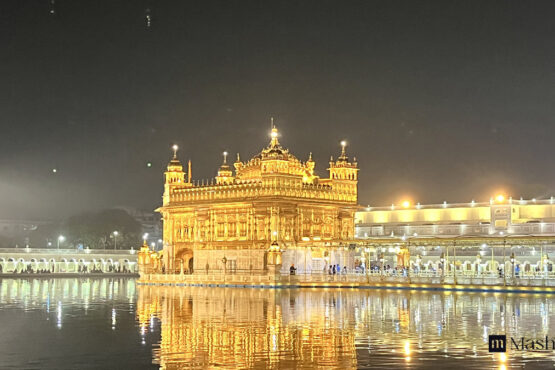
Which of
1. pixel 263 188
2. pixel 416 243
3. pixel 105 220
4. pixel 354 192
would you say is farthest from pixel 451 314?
pixel 105 220

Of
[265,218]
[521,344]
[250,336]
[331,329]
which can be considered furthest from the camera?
[265,218]

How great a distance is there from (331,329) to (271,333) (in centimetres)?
227

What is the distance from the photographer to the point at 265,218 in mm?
69125

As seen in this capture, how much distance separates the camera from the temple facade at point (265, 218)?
226ft

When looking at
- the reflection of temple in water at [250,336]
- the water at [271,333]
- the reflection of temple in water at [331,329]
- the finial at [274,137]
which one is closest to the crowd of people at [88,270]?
the finial at [274,137]

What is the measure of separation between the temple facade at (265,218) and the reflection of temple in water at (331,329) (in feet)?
75.3

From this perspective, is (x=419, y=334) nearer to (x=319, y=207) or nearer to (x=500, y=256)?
(x=319, y=207)

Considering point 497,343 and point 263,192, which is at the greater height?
point 263,192

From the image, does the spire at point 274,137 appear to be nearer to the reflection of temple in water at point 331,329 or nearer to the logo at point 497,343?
the reflection of temple in water at point 331,329

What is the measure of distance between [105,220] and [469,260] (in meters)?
72.8

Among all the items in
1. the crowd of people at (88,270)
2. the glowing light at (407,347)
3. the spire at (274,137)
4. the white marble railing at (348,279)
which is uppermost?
the spire at (274,137)

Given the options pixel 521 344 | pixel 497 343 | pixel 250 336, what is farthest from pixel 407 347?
pixel 250 336

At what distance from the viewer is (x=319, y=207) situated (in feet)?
238

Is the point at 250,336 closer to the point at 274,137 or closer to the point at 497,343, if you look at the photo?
the point at 497,343
